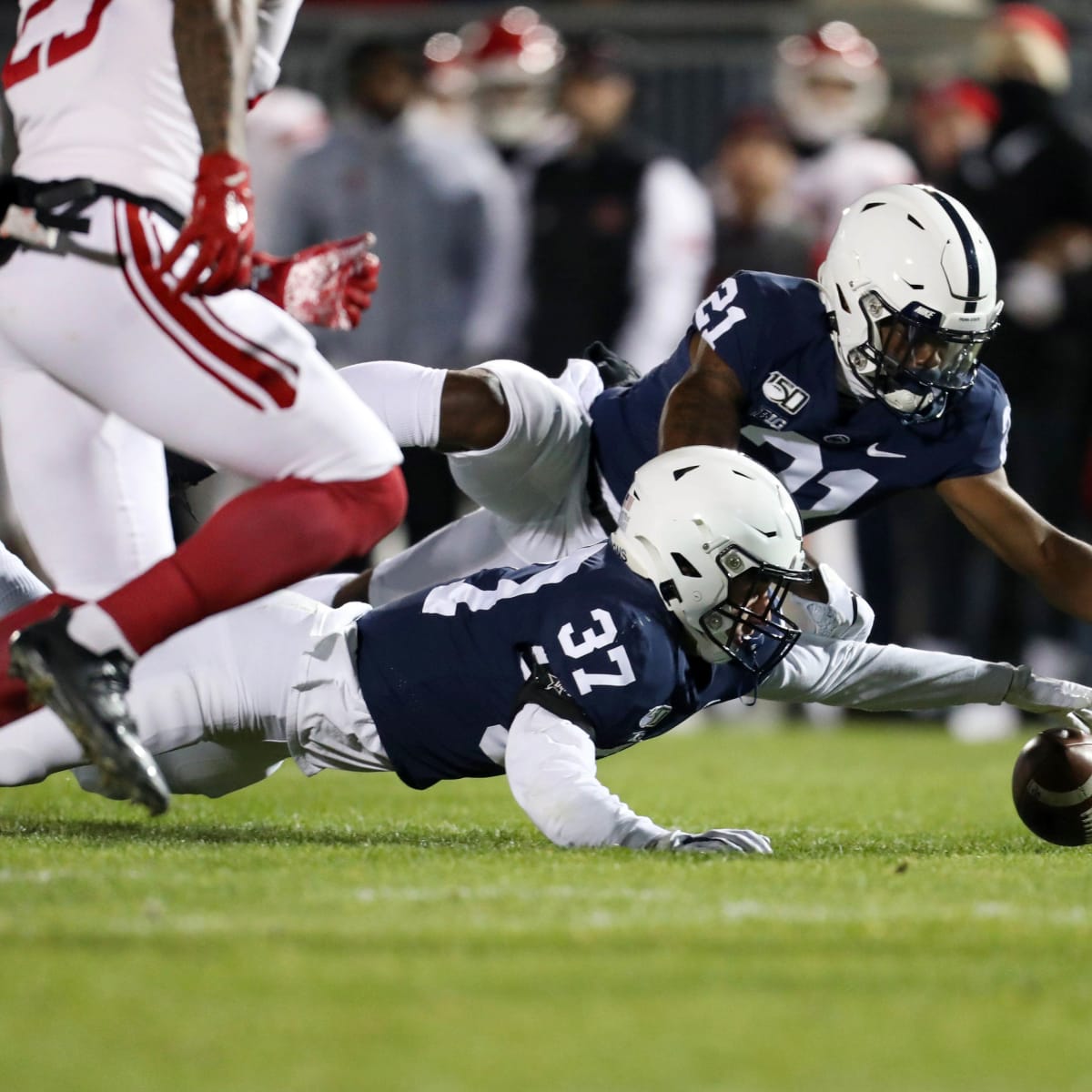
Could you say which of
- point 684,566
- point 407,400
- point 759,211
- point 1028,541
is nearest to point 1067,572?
point 1028,541

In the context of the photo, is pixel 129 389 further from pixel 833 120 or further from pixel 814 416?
pixel 833 120

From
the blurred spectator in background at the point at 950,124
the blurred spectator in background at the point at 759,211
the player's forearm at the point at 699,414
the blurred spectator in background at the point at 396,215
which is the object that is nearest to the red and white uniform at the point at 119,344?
the player's forearm at the point at 699,414

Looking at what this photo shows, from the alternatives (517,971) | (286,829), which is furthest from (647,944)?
(286,829)

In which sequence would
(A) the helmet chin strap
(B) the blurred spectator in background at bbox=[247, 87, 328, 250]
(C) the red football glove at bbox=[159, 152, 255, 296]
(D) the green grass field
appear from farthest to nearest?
1. (B) the blurred spectator in background at bbox=[247, 87, 328, 250]
2. (A) the helmet chin strap
3. (C) the red football glove at bbox=[159, 152, 255, 296]
4. (D) the green grass field

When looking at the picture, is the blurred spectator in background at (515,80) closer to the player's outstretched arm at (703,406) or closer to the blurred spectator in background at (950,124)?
the blurred spectator in background at (950,124)

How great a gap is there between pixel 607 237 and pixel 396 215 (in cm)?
86

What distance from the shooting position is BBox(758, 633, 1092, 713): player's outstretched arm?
463 cm

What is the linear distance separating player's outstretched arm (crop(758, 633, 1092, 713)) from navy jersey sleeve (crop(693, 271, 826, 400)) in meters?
0.66

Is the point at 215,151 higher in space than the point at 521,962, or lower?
higher

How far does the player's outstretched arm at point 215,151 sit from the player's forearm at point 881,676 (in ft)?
5.45

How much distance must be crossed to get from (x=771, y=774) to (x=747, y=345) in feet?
6.42

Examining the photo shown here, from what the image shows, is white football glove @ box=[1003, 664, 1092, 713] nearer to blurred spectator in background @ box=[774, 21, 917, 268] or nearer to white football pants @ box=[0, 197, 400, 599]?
white football pants @ box=[0, 197, 400, 599]

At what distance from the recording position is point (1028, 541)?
484cm

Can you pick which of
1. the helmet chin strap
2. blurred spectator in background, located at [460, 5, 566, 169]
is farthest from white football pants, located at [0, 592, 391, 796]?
blurred spectator in background, located at [460, 5, 566, 169]
